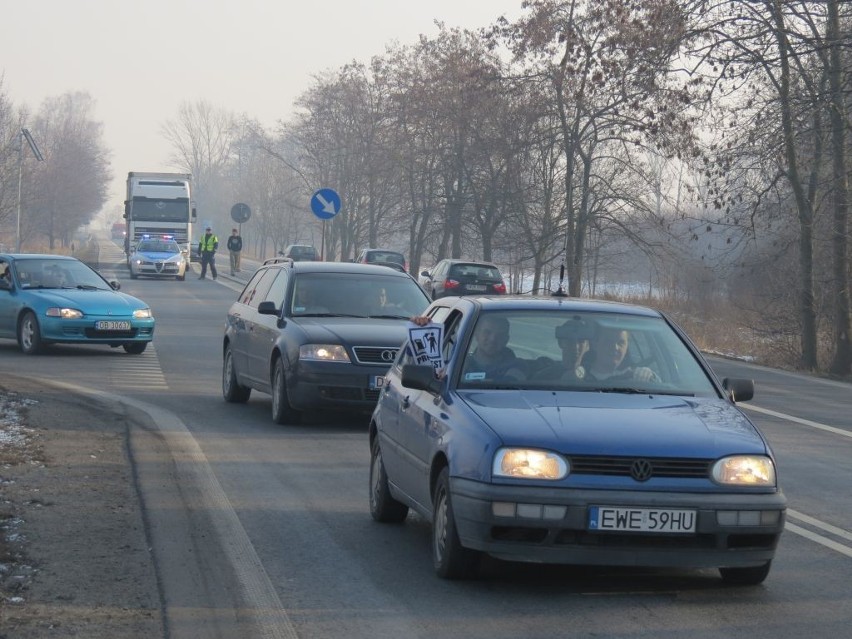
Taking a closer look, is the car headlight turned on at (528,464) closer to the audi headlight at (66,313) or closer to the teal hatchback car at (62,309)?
the teal hatchback car at (62,309)

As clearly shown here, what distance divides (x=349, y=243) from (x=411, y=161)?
55.7 ft

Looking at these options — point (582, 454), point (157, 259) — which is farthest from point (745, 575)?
point (157, 259)

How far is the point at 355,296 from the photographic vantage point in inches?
545

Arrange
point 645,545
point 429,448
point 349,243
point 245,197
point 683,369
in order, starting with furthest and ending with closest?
point 245,197 < point 349,243 < point 683,369 < point 429,448 < point 645,545

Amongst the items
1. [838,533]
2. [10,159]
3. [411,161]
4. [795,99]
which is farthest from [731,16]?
[10,159]

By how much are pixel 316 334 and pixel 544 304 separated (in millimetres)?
5433

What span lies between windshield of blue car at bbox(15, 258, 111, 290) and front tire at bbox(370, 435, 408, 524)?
13788 millimetres

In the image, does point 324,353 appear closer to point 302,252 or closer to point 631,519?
point 631,519

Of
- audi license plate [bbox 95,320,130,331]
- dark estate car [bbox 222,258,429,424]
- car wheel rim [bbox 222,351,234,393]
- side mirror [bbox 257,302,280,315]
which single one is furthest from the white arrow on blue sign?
side mirror [bbox 257,302,280,315]

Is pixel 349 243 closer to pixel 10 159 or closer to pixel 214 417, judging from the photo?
pixel 10 159

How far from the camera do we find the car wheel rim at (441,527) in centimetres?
645

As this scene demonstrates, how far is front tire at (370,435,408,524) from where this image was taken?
7969 millimetres

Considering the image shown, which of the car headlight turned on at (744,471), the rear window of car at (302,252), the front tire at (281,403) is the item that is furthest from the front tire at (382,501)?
the rear window of car at (302,252)

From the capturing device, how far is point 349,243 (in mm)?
74750
